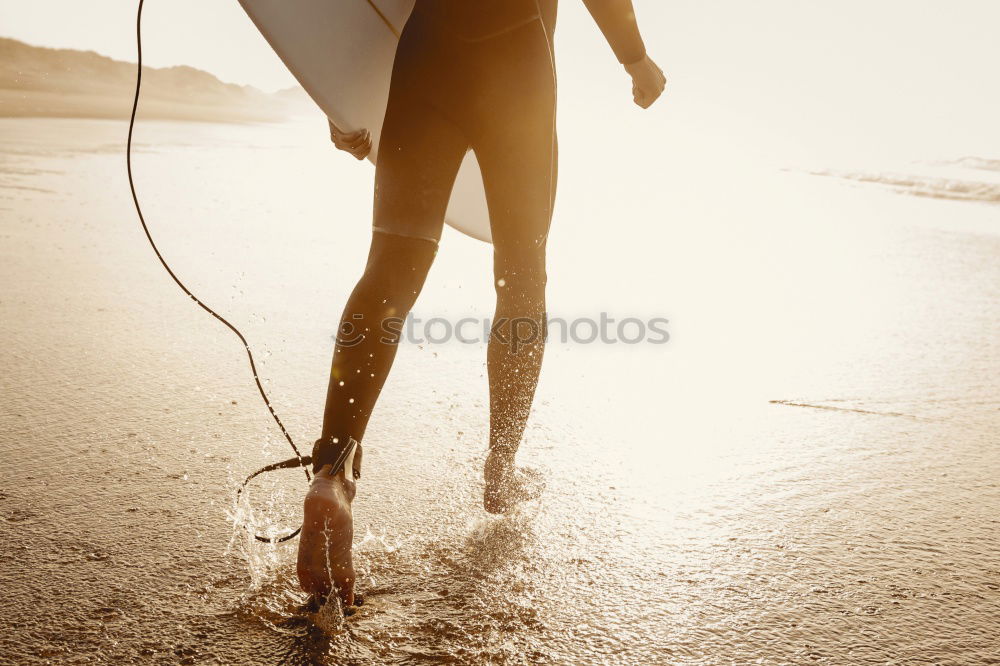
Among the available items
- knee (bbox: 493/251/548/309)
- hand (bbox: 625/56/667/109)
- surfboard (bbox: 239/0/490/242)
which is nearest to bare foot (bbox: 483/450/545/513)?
knee (bbox: 493/251/548/309)

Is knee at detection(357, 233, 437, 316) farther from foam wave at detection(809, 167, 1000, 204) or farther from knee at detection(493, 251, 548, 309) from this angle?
foam wave at detection(809, 167, 1000, 204)

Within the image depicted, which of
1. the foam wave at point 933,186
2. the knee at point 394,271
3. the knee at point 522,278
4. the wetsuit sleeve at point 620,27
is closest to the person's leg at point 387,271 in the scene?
the knee at point 394,271

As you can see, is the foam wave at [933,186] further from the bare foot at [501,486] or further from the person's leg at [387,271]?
the person's leg at [387,271]

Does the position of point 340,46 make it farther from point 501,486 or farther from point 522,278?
point 501,486

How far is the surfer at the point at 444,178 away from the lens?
1.36 m

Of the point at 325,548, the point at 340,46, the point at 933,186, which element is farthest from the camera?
the point at 933,186

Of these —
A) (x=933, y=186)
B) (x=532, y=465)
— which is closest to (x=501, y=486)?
(x=532, y=465)

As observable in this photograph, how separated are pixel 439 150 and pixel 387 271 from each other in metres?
0.24

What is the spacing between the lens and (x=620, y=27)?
170cm

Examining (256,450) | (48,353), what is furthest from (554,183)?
(48,353)

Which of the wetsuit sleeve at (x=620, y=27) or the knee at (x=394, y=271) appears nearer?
the knee at (x=394, y=271)

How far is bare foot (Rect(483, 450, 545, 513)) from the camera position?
1605 millimetres

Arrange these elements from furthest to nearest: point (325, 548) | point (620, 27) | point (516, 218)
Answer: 1. point (620, 27)
2. point (516, 218)
3. point (325, 548)

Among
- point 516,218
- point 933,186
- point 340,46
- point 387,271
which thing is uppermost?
point 933,186
